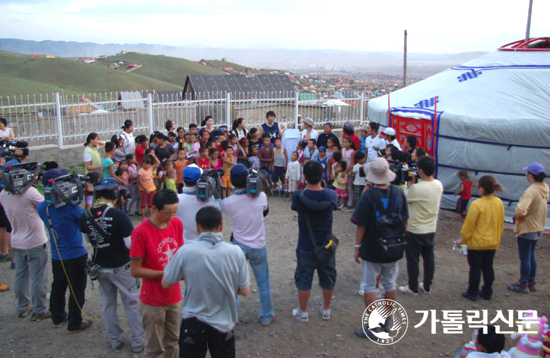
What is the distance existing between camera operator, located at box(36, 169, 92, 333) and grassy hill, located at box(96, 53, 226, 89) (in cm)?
6466

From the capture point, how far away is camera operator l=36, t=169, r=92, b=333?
12.6 feet

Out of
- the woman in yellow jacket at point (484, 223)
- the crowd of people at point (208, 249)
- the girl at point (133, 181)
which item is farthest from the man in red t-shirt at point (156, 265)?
the girl at point (133, 181)

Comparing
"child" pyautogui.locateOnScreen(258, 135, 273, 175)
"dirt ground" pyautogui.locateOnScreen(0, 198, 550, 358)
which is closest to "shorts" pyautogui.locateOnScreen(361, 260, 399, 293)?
"dirt ground" pyautogui.locateOnScreen(0, 198, 550, 358)

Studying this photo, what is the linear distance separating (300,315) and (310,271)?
0.52 metres

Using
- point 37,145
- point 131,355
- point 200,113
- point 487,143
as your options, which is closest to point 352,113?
point 200,113

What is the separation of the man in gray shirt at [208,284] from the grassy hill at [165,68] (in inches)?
2601

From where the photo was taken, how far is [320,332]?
4.09m

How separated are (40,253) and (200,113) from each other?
7.70 metres

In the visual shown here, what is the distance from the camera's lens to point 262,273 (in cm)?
401

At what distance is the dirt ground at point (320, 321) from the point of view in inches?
150

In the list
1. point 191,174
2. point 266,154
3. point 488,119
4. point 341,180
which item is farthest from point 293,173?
point 191,174

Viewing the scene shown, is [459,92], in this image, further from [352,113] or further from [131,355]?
[131,355]

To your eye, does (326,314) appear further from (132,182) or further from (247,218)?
(132,182)

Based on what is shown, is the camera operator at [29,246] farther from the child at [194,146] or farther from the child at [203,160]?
the child at [194,146]
